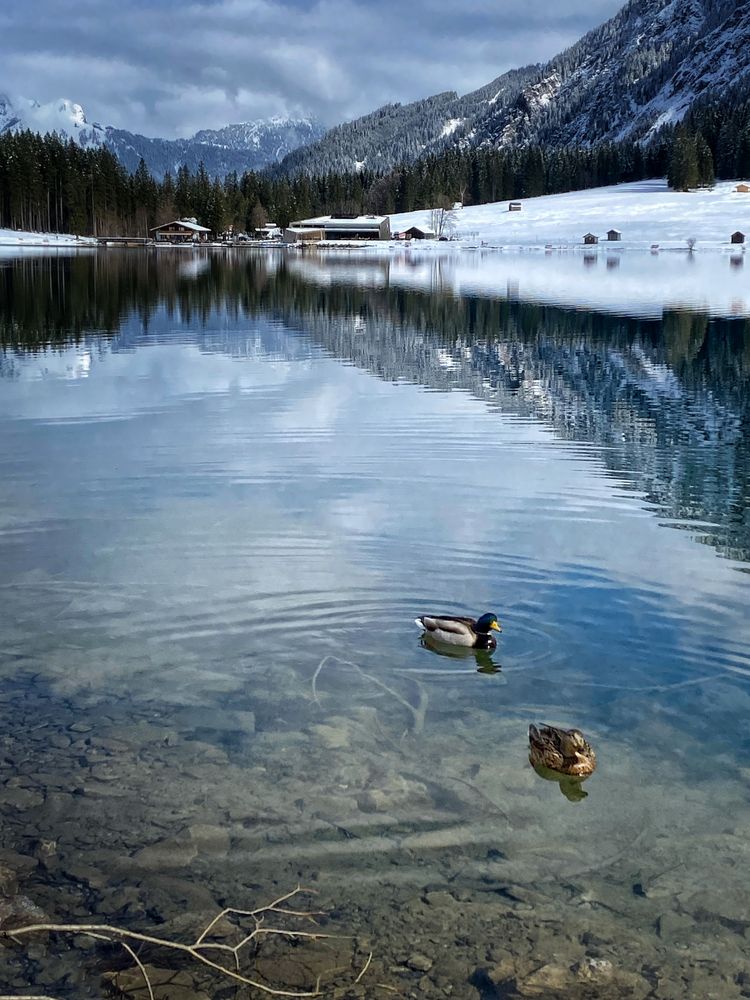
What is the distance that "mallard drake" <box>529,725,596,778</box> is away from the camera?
21.1 feet

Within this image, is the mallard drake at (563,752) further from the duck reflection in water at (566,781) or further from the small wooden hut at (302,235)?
the small wooden hut at (302,235)

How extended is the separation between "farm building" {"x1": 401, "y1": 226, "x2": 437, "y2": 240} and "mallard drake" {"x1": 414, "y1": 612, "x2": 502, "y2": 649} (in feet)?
550

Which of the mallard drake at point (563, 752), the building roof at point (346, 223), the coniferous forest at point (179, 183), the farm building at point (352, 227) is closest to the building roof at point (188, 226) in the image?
the coniferous forest at point (179, 183)

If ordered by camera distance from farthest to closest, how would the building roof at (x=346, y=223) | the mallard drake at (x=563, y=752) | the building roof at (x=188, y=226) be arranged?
1. the building roof at (x=346, y=223)
2. the building roof at (x=188, y=226)
3. the mallard drake at (x=563, y=752)

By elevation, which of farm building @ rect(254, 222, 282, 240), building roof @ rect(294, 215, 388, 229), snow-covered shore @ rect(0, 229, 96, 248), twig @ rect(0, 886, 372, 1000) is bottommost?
twig @ rect(0, 886, 372, 1000)

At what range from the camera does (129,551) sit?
439 inches

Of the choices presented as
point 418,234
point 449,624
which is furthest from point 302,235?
point 449,624

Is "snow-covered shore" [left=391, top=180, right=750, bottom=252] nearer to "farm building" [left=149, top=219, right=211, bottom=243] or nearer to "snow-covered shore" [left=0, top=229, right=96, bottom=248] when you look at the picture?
"farm building" [left=149, top=219, right=211, bottom=243]

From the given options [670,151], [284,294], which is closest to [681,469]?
[284,294]

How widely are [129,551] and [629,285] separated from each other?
174 feet

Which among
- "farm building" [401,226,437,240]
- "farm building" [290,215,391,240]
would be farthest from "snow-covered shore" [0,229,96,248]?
"farm building" [401,226,437,240]

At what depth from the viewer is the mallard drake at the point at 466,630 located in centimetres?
823

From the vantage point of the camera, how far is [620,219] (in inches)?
5861

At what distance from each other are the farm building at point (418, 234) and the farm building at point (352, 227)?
3587mm
